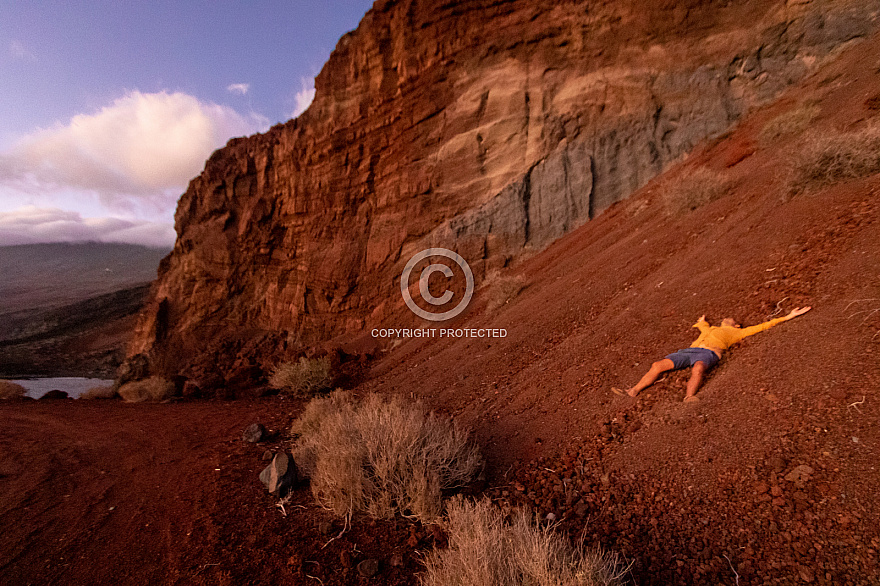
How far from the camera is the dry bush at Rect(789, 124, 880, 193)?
470cm

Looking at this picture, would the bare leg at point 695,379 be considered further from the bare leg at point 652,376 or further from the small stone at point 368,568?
the small stone at point 368,568

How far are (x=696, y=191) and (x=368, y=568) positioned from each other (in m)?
7.94

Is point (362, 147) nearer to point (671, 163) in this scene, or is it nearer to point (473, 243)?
point (473, 243)

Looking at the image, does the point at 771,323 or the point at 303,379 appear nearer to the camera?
the point at 771,323

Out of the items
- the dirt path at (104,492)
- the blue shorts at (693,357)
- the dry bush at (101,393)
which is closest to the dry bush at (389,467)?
the dirt path at (104,492)

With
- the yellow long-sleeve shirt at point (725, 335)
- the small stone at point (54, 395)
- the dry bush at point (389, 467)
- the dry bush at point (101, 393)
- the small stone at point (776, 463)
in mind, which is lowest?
the dry bush at point (101, 393)

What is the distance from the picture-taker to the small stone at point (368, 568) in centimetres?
247

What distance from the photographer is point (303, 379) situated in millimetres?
8117

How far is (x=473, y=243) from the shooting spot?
11883mm

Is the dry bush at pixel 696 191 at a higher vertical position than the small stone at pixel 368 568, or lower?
higher

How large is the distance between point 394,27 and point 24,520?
49.4 feet

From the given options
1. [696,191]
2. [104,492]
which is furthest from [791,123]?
[104,492]

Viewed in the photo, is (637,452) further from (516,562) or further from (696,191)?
(696,191)

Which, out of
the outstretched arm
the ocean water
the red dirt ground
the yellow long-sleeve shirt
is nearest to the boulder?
the red dirt ground
